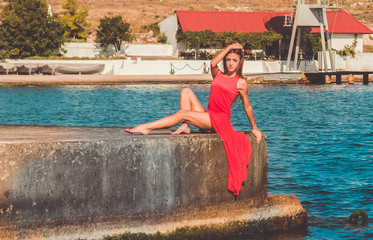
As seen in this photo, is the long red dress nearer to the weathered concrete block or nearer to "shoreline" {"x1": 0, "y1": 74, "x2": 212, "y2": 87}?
the weathered concrete block

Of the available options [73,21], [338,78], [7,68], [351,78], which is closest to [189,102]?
[7,68]

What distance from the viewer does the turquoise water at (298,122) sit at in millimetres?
10562

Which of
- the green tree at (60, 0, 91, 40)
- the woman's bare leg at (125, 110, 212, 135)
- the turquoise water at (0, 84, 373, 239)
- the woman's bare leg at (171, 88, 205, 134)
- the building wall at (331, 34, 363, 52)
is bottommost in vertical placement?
the turquoise water at (0, 84, 373, 239)

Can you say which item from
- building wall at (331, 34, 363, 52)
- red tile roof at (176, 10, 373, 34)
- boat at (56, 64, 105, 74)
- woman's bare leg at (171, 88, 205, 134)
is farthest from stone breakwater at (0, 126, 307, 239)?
building wall at (331, 34, 363, 52)

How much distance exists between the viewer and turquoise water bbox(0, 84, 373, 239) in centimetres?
1056

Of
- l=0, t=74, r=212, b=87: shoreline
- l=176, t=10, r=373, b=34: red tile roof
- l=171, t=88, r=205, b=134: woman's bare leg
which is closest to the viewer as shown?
l=171, t=88, r=205, b=134: woman's bare leg

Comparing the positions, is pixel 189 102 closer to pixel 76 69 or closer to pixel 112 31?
pixel 76 69

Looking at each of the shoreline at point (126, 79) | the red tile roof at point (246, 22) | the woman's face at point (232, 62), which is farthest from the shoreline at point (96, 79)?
the woman's face at point (232, 62)

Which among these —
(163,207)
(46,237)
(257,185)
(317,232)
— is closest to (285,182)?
(317,232)

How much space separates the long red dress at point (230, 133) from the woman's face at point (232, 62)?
127 mm

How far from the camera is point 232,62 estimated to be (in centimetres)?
783

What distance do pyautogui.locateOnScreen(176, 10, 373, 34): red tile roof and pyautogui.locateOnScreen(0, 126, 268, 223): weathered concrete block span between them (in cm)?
5677

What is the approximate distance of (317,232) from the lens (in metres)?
8.69

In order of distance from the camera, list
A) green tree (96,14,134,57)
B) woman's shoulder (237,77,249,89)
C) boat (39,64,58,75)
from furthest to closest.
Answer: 1. green tree (96,14,134,57)
2. boat (39,64,58,75)
3. woman's shoulder (237,77,249,89)
